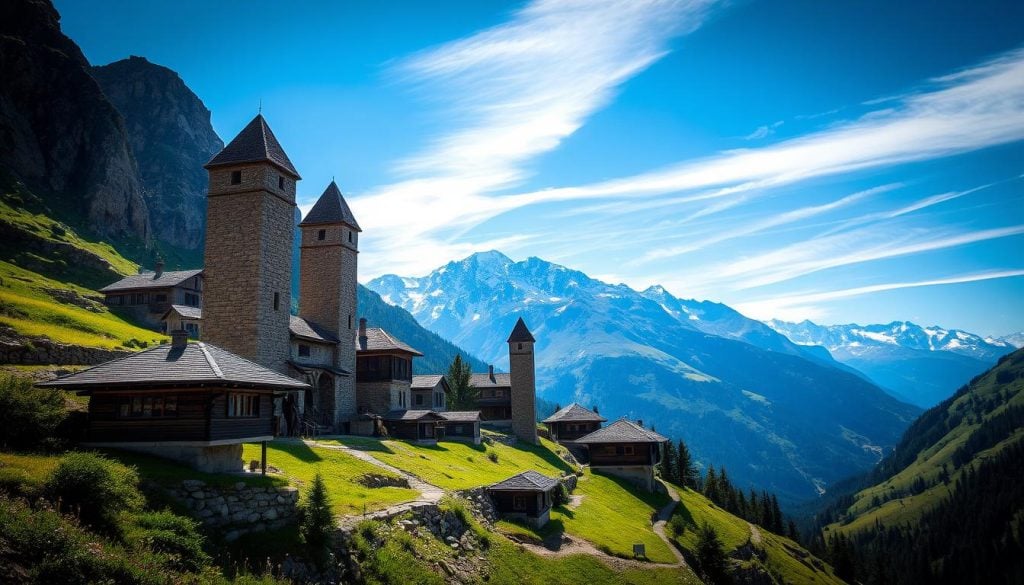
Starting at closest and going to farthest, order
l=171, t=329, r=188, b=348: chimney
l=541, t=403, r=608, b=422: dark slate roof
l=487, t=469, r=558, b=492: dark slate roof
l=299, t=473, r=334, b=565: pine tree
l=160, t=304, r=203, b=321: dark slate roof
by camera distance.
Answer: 1. l=299, t=473, r=334, b=565: pine tree
2. l=171, t=329, r=188, b=348: chimney
3. l=487, t=469, r=558, b=492: dark slate roof
4. l=160, t=304, r=203, b=321: dark slate roof
5. l=541, t=403, r=608, b=422: dark slate roof

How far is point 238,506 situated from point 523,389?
206ft

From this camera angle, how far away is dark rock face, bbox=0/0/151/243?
119938 mm

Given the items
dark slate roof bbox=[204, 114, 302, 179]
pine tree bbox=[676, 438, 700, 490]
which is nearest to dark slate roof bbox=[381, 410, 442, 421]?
dark slate roof bbox=[204, 114, 302, 179]

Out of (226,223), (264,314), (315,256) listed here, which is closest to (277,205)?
(226,223)

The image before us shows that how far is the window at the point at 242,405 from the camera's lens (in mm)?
26188

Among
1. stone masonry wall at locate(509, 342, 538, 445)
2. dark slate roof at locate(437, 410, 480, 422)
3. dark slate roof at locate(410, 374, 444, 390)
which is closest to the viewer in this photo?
dark slate roof at locate(437, 410, 480, 422)

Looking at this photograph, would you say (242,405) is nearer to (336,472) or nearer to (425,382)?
(336,472)

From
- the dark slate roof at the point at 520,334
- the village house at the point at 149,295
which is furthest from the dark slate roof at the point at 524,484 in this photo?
the village house at the point at 149,295

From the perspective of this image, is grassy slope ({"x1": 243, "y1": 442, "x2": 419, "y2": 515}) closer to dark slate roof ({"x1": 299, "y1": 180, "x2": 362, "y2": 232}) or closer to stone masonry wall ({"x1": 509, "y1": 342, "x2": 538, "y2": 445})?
dark slate roof ({"x1": 299, "y1": 180, "x2": 362, "y2": 232})

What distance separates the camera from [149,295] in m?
82.6

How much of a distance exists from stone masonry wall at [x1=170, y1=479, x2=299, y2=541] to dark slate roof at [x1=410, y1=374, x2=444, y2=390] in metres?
50.4

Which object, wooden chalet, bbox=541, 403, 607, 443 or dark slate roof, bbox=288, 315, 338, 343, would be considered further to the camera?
wooden chalet, bbox=541, 403, 607, 443

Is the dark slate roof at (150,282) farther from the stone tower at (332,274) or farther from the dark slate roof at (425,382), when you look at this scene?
the dark slate roof at (425,382)

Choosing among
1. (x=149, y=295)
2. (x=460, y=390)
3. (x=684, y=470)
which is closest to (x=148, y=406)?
(x=149, y=295)
